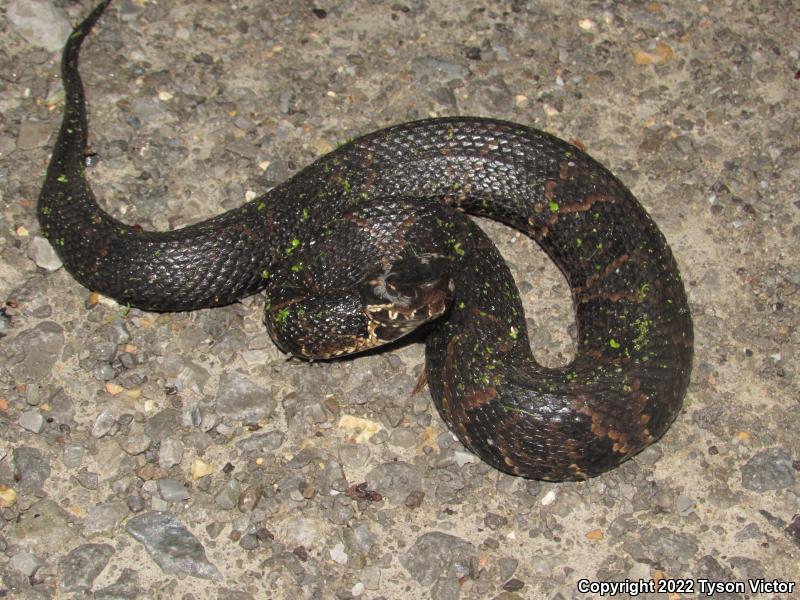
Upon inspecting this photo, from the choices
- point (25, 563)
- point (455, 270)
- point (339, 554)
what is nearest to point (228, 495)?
point (339, 554)

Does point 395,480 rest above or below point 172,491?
below

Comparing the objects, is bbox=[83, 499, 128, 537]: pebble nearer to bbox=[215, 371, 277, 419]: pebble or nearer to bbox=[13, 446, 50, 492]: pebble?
bbox=[13, 446, 50, 492]: pebble

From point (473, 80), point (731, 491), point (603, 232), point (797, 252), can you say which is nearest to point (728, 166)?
point (797, 252)

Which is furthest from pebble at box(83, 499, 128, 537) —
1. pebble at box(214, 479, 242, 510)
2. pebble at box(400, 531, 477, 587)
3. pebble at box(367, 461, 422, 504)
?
pebble at box(400, 531, 477, 587)

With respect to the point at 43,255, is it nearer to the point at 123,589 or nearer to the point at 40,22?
the point at 40,22

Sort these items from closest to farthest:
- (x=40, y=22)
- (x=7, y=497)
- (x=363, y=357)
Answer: (x=7, y=497), (x=363, y=357), (x=40, y=22)

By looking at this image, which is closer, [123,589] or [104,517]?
[123,589]
